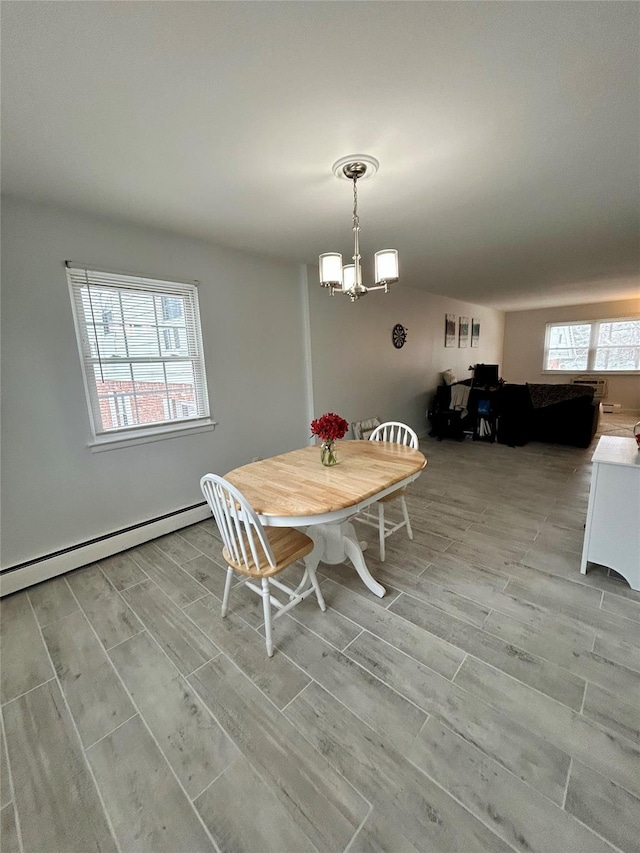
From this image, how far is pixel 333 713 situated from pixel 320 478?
1030 millimetres

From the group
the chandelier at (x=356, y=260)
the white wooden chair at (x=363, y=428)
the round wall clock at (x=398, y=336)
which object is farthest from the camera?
the round wall clock at (x=398, y=336)

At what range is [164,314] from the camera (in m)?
2.73

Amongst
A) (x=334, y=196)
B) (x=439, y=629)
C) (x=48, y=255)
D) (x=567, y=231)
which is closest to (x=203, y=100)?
(x=334, y=196)

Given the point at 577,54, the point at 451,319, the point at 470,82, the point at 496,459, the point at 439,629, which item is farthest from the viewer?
the point at 451,319

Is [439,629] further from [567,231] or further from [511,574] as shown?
[567,231]

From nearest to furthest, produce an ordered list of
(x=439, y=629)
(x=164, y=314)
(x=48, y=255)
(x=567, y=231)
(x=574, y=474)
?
(x=439, y=629)
(x=48, y=255)
(x=164, y=314)
(x=567, y=231)
(x=574, y=474)

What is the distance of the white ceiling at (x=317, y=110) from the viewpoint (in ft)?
3.43

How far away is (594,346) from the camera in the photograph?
26.1ft

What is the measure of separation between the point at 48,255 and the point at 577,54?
284cm

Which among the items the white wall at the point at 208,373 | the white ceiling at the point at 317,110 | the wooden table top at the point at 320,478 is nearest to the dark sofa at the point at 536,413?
the white wall at the point at 208,373

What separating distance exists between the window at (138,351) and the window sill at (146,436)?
20 millimetres

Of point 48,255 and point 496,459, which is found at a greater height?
point 48,255

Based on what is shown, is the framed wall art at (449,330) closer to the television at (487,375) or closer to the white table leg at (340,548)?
the television at (487,375)

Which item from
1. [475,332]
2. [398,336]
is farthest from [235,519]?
[475,332]
